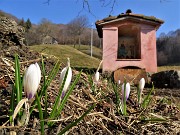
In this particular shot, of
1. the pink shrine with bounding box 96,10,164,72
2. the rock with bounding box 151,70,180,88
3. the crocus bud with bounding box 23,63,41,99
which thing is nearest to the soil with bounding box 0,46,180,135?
the crocus bud with bounding box 23,63,41,99

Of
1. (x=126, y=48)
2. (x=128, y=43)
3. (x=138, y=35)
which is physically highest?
(x=138, y=35)

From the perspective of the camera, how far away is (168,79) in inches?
247

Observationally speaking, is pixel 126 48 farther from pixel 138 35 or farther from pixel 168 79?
pixel 168 79

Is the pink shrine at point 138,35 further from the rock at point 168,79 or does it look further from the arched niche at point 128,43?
the rock at point 168,79

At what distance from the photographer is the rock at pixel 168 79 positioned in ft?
19.7

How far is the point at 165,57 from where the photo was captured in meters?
24.3

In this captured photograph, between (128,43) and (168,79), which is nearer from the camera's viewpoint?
(168,79)

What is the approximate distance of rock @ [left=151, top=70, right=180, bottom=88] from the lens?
6.01 m

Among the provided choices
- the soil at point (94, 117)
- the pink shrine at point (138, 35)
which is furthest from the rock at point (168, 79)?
the soil at point (94, 117)

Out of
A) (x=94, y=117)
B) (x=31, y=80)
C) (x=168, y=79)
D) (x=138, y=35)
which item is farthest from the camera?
(x=138, y=35)

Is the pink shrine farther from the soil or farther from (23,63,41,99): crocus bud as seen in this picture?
(23,63,41,99): crocus bud

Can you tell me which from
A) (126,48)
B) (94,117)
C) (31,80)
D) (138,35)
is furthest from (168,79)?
(31,80)

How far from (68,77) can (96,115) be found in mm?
224

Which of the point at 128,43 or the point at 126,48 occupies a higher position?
the point at 128,43
